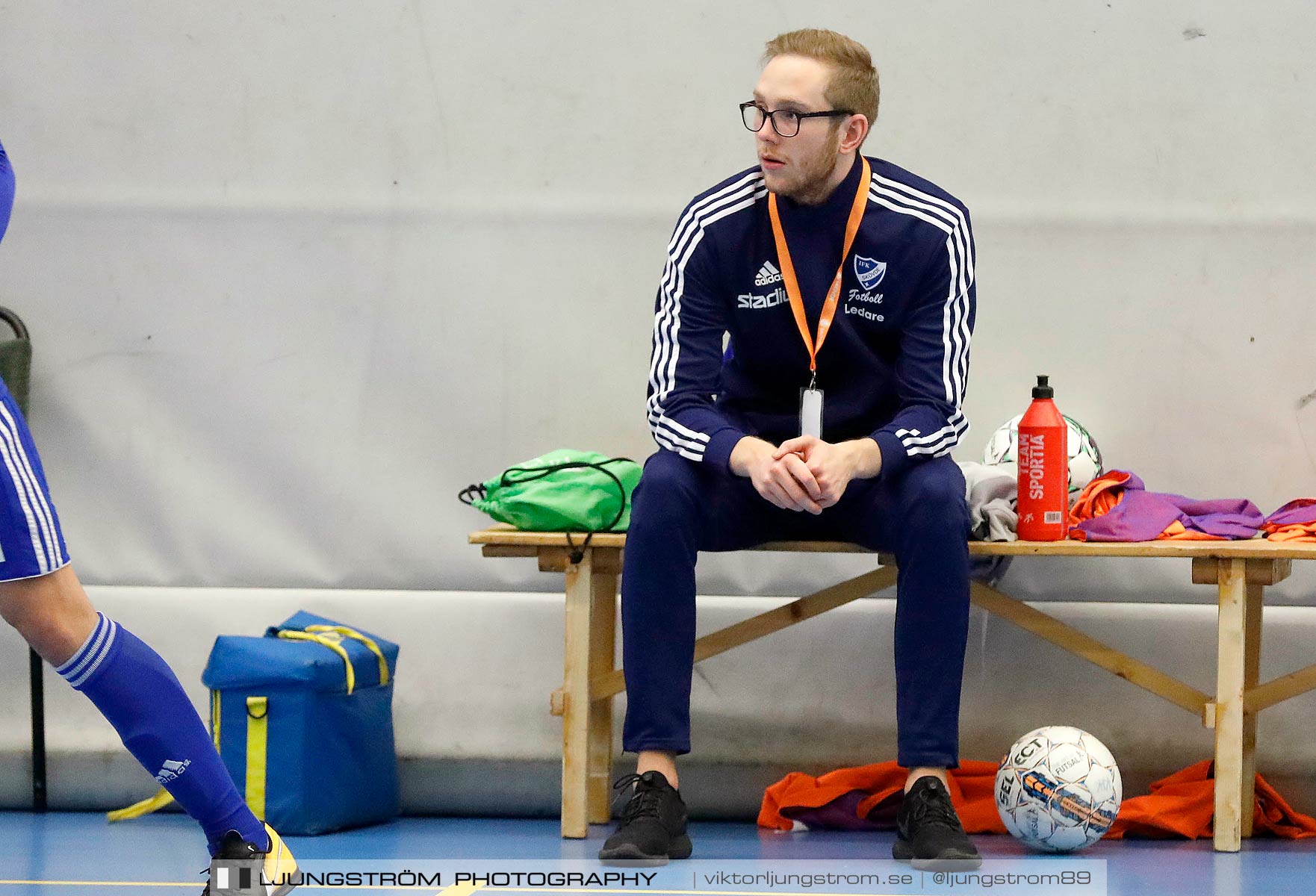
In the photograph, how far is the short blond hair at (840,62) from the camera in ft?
8.95

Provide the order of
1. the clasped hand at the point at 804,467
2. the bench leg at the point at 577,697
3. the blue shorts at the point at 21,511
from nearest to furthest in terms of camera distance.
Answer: the blue shorts at the point at 21,511 < the clasped hand at the point at 804,467 < the bench leg at the point at 577,697

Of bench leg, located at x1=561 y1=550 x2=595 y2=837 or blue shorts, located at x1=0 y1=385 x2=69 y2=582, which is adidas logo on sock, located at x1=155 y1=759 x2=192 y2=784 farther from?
bench leg, located at x1=561 y1=550 x2=595 y2=837

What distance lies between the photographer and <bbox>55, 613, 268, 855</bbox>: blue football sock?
1955mm

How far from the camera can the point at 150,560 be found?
3.52 metres

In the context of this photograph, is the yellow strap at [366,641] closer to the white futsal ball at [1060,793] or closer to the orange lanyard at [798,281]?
the orange lanyard at [798,281]

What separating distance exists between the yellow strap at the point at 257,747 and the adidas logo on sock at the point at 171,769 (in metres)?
1.01

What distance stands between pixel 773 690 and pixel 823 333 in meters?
1.00

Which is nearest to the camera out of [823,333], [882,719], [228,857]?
[228,857]

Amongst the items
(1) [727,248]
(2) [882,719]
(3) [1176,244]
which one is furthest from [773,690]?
(3) [1176,244]

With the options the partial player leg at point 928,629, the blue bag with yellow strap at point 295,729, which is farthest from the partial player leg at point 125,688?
the partial player leg at point 928,629

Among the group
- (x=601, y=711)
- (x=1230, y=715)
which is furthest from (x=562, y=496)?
(x=1230, y=715)

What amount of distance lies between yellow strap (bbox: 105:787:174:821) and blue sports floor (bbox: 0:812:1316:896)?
27mm

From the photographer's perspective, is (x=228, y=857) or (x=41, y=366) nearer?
(x=228, y=857)

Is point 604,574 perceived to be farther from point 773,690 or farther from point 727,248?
point 727,248
